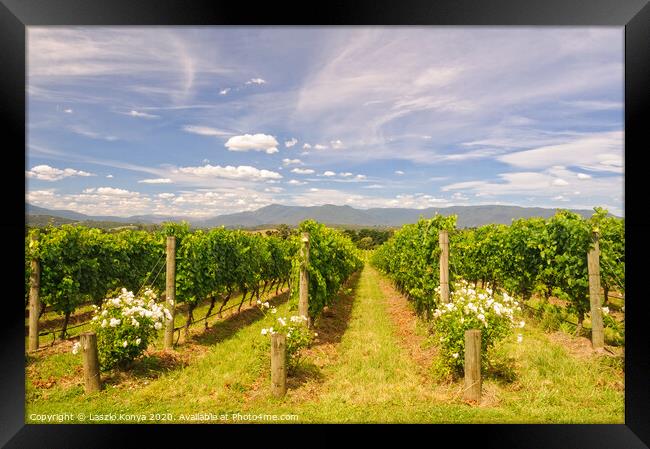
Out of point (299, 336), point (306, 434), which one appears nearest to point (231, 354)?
point (299, 336)

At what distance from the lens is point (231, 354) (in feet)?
A: 18.0

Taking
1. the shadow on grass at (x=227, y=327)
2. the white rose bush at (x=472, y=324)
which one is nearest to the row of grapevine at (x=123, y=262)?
the shadow on grass at (x=227, y=327)

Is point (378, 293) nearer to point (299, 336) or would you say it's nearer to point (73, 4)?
point (299, 336)

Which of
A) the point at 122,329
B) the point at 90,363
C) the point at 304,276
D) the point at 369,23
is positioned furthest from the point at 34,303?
the point at 369,23

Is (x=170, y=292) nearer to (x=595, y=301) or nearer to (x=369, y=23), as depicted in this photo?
(x=369, y=23)

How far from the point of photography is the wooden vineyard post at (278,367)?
386cm

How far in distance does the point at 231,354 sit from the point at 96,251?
4288mm

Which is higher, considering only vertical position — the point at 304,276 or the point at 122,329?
the point at 304,276

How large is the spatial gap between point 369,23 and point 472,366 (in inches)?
149

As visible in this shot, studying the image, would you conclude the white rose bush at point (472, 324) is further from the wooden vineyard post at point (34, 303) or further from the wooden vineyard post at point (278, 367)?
the wooden vineyard post at point (34, 303)

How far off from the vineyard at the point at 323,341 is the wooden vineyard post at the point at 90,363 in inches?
0.7

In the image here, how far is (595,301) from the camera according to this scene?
5.02 m

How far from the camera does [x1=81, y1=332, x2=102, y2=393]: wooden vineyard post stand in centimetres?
390

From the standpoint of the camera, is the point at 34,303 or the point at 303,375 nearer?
the point at 303,375
